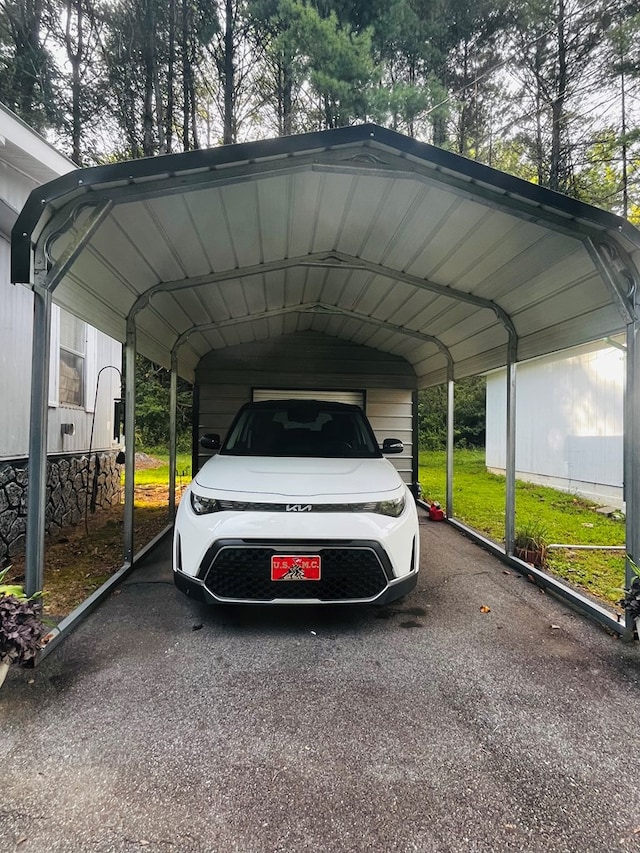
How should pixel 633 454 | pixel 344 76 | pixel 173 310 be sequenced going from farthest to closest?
pixel 344 76 → pixel 173 310 → pixel 633 454

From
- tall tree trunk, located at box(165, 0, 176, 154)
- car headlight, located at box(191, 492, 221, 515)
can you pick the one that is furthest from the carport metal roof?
tall tree trunk, located at box(165, 0, 176, 154)

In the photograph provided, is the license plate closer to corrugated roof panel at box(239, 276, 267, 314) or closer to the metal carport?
the metal carport

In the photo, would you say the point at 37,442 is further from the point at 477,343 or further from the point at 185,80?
the point at 185,80

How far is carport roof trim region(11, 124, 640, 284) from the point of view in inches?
92.0

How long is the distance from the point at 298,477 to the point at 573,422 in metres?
7.80

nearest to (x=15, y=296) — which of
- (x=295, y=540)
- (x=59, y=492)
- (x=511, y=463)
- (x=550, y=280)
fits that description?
(x=59, y=492)

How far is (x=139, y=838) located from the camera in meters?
1.40

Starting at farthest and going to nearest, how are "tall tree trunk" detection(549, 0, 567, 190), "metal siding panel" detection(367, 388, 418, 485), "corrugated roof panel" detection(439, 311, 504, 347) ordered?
"tall tree trunk" detection(549, 0, 567, 190), "metal siding panel" detection(367, 388, 418, 485), "corrugated roof panel" detection(439, 311, 504, 347)

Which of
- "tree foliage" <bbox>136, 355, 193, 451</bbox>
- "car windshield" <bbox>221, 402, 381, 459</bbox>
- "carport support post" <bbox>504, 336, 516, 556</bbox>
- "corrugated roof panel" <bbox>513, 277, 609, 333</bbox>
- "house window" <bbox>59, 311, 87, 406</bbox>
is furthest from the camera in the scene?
"tree foliage" <bbox>136, 355, 193, 451</bbox>

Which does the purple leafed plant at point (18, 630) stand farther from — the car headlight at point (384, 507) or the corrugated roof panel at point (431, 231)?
the corrugated roof panel at point (431, 231)

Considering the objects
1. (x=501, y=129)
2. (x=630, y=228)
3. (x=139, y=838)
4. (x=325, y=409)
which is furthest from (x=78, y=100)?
(x=139, y=838)

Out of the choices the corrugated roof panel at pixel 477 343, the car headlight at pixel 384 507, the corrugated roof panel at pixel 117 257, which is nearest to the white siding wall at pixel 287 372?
the corrugated roof panel at pixel 477 343

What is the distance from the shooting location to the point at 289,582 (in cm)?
263

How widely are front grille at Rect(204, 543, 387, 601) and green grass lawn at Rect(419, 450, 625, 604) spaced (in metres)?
2.21
